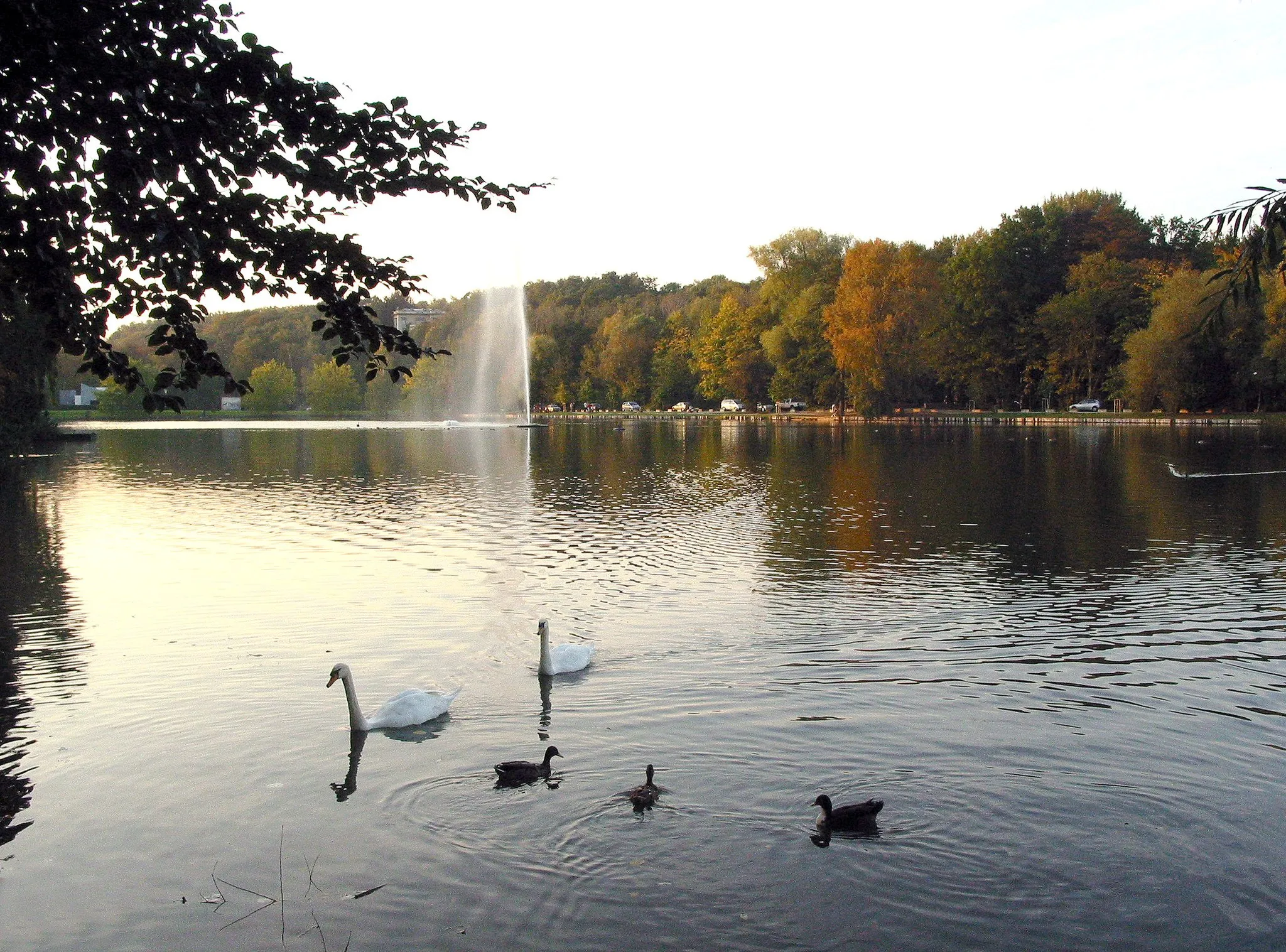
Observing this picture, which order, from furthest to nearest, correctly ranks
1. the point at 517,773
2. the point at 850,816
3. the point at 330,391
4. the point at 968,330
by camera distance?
1. the point at 330,391
2. the point at 968,330
3. the point at 517,773
4. the point at 850,816

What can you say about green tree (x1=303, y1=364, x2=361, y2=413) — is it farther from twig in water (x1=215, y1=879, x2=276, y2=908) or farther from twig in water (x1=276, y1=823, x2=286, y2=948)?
twig in water (x1=215, y1=879, x2=276, y2=908)

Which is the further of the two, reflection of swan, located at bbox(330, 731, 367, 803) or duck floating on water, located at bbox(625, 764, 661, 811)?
reflection of swan, located at bbox(330, 731, 367, 803)

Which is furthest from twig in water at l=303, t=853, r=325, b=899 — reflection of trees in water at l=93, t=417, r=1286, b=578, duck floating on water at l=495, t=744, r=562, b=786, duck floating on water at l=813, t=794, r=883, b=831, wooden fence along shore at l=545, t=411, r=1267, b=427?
wooden fence along shore at l=545, t=411, r=1267, b=427

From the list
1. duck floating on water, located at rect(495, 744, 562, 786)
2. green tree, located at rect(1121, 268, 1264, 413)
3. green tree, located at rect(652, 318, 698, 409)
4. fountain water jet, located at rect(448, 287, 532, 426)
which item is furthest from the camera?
green tree, located at rect(652, 318, 698, 409)

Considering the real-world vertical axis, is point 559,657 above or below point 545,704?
above

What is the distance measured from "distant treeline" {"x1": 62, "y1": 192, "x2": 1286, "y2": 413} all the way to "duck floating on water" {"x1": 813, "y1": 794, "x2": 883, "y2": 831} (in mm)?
65950

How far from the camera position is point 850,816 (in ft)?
26.8

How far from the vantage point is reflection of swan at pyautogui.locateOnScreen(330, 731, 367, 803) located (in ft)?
30.3

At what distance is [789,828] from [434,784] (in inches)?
120

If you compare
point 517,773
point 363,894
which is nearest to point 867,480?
point 517,773

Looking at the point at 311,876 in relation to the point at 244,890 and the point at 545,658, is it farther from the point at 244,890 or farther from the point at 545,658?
the point at 545,658

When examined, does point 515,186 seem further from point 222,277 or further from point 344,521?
point 344,521

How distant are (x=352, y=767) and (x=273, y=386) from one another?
448ft

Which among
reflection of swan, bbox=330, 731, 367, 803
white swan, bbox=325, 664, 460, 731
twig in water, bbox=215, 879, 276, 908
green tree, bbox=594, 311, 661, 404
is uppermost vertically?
green tree, bbox=594, 311, 661, 404
